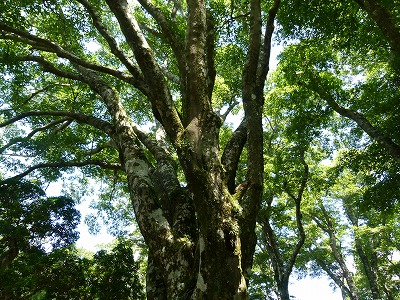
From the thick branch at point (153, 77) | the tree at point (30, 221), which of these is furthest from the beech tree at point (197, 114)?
the tree at point (30, 221)

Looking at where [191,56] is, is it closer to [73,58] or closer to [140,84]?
[140,84]

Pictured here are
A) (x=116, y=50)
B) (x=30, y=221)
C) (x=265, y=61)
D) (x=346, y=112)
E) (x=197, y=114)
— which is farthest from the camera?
(x=346, y=112)

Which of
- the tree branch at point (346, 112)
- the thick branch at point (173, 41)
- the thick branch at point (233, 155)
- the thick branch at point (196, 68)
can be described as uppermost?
the tree branch at point (346, 112)

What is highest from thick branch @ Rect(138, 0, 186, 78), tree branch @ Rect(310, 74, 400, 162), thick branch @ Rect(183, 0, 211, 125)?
tree branch @ Rect(310, 74, 400, 162)

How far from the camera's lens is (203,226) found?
9.22 ft

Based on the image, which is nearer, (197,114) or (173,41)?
(197,114)

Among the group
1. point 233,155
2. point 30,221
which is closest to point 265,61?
point 233,155

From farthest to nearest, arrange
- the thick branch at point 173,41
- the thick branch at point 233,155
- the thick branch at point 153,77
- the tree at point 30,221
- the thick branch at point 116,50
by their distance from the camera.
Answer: the tree at point 30,221, the thick branch at point 116,50, the thick branch at point 173,41, the thick branch at point 233,155, the thick branch at point 153,77

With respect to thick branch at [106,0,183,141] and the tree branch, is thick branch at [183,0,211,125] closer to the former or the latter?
thick branch at [106,0,183,141]

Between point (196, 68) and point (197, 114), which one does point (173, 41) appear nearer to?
point (196, 68)

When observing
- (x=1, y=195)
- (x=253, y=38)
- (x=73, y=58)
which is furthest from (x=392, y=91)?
(x=1, y=195)

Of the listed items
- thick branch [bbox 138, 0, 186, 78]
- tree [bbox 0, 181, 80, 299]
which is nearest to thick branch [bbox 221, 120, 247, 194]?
thick branch [bbox 138, 0, 186, 78]

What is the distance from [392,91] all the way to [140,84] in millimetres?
9328

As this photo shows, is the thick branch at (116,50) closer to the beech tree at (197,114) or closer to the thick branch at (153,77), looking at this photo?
the beech tree at (197,114)
